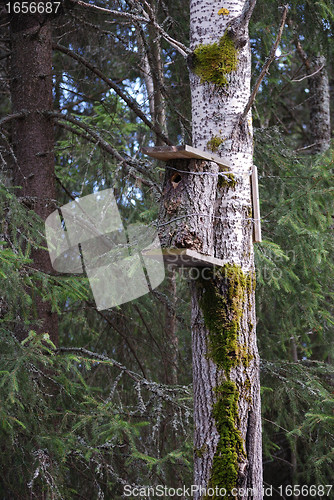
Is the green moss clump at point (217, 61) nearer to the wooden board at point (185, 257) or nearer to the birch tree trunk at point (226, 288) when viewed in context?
the birch tree trunk at point (226, 288)

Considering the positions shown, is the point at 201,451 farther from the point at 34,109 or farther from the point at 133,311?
the point at 34,109

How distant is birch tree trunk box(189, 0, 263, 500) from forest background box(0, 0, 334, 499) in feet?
0.98

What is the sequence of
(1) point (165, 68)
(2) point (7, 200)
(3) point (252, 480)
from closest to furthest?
1. (3) point (252, 480)
2. (2) point (7, 200)
3. (1) point (165, 68)

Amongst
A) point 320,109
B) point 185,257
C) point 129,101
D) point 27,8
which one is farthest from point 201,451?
point 320,109

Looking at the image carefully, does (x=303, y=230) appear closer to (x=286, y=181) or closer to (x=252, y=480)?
(x=286, y=181)

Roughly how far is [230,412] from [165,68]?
19.4ft

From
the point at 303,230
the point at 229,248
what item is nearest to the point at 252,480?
the point at 229,248

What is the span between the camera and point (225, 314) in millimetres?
2947

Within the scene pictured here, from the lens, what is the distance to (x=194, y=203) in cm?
289

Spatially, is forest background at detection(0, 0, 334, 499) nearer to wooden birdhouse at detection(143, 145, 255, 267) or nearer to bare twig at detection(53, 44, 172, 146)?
bare twig at detection(53, 44, 172, 146)

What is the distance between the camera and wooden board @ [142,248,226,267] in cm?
276

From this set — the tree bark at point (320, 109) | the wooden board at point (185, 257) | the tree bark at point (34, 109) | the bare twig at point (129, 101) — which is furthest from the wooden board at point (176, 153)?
the tree bark at point (320, 109)

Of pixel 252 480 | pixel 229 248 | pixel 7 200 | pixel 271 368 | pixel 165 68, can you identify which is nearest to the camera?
pixel 252 480

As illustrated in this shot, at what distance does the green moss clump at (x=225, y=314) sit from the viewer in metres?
2.91
